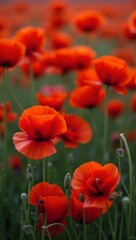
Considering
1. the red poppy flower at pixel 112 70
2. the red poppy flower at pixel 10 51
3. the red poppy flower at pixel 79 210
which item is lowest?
the red poppy flower at pixel 79 210

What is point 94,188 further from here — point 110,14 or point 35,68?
point 110,14

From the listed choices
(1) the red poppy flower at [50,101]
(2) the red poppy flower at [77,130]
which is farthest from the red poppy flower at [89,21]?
(2) the red poppy flower at [77,130]

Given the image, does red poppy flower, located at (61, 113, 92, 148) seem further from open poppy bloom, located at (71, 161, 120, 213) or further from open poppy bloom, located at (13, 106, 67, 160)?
open poppy bloom, located at (71, 161, 120, 213)

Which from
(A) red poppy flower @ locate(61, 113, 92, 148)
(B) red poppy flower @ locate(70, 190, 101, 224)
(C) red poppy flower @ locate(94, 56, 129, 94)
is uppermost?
(C) red poppy flower @ locate(94, 56, 129, 94)

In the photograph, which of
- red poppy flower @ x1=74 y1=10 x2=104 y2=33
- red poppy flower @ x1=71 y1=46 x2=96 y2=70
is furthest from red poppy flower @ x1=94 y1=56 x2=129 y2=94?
red poppy flower @ x1=74 y1=10 x2=104 y2=33

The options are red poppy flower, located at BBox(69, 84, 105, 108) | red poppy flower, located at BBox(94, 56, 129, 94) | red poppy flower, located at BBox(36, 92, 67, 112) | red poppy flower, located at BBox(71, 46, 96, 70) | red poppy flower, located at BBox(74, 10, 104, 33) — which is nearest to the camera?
red poppy flower, located at BBox(94, 56, 129, 94)

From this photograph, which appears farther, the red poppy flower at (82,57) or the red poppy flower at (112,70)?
the red poppy flower at (82,57)

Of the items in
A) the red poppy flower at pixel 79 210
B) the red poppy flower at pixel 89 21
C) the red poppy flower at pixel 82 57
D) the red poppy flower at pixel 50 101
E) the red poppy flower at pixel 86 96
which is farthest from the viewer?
the red poppy flower at pixel 89 21

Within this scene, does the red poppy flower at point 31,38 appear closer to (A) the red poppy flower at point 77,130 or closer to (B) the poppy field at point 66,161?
(B) the poppy field at point 66,161
